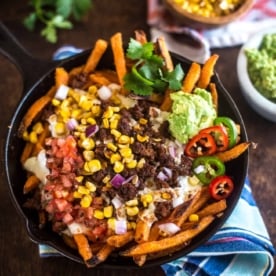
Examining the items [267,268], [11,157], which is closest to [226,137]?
[267,268]

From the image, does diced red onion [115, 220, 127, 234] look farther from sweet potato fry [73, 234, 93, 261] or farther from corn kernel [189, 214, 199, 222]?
corn kernel [189, 214, 199, 222]

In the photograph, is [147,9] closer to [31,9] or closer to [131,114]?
[31,9]

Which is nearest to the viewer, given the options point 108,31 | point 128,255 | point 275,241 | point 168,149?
point 128,255

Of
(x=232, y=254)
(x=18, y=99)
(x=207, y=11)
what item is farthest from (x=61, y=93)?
(x=232, y=254)

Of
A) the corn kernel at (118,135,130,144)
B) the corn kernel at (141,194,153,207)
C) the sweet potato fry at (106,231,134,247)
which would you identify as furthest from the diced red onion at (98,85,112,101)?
the sweet potato fry at (106,231,134,247)

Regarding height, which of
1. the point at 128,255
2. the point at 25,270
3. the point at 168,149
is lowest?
the point at 25,270

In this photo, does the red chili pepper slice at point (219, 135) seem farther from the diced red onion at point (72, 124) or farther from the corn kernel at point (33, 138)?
the corn kernel at point (33, 138)

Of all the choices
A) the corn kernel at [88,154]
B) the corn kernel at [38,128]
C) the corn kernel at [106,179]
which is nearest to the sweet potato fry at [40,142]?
the corn kernel at [38,128]
